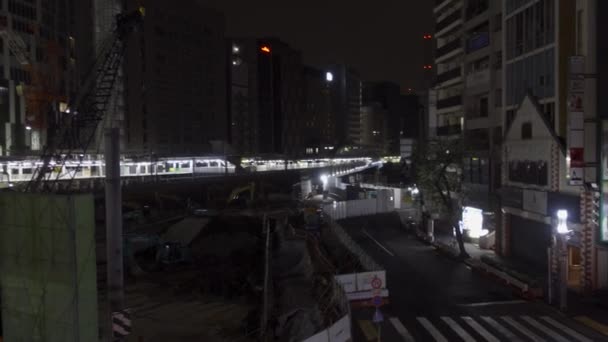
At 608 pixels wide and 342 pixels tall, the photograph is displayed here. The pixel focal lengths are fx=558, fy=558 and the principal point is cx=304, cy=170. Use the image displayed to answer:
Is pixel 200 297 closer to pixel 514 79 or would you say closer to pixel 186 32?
pixel 514 79

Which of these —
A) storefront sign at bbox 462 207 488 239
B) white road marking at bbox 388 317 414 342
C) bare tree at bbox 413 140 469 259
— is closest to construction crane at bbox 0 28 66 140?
bare tree at bbox 413 140 469 259

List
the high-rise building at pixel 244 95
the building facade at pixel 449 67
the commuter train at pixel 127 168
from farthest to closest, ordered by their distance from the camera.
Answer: the high-rise building at pixel 244 95 < the building facade at pixel 449 67 < the commuter train at pixel 127 168

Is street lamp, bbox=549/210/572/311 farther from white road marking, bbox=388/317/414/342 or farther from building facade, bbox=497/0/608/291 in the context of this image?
white road marking, bbox=388/317/414/342

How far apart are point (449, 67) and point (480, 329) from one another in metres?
42.1

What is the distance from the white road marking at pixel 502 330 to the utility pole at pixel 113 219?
1115cm

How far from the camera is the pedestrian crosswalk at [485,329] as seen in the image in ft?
54.4

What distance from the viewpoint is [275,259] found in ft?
92.5

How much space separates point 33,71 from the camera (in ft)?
260

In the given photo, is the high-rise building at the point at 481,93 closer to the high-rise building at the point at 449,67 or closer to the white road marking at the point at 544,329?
the high-rise building at the point at 449,67

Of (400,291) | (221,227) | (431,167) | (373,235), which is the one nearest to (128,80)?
(221,227)

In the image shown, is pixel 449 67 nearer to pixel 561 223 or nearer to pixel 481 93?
pixel 481 93

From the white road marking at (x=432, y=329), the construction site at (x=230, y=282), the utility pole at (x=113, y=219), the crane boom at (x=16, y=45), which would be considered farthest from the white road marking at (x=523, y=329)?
the crane boom at (x=16, y=45)

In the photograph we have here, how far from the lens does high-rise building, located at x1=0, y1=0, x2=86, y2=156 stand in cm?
7400

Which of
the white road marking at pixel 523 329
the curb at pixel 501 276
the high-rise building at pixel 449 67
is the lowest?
the white road marking at pixel 523 329
